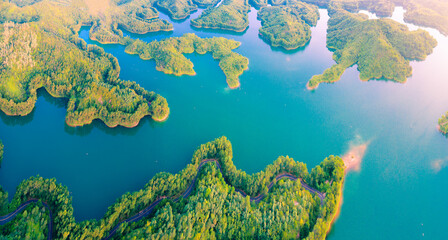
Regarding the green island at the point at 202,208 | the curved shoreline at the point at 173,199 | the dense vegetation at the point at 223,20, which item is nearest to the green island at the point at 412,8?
the dense vegetation at the point at 223,20

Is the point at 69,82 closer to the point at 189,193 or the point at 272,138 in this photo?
the point at 189,193

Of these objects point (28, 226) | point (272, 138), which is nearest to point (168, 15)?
point (272, 138)

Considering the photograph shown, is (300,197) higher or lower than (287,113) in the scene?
higher

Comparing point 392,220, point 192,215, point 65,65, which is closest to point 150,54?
point 65,65

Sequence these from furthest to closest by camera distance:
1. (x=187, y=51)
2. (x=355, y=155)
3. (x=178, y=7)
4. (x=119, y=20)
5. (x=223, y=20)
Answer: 1. (x=178, y=7)
2. (x=223, y=20)
3. (x=119, y=20)
4. (x=187, y=51)
5. (x=355, y=155)

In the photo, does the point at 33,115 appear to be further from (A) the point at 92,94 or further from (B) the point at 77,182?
(B) the point at 77,182

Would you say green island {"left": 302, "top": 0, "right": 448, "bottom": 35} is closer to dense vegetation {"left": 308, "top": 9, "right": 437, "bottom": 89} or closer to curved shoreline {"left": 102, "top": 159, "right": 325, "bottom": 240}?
dense vegetation {"left": 308, "top": 9, "right": 437, "bottom": 89}

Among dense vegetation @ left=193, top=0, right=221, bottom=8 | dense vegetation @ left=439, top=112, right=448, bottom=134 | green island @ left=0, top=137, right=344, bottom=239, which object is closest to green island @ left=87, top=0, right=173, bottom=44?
dense vegetation @ left=193, top=0, right=221, bottom=8
